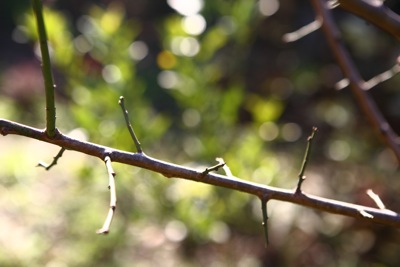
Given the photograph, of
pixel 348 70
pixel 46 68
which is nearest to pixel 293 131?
pixel 348 70

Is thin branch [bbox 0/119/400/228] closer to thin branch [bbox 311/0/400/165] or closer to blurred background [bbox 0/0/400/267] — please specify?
thin branch [bbox 311/0/400/165]

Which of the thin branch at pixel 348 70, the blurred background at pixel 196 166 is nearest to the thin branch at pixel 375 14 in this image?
the thin branch at pixel 348 70

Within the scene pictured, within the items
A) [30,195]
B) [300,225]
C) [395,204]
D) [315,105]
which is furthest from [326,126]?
[30,195]

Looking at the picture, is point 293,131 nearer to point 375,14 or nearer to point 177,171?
point 375,14

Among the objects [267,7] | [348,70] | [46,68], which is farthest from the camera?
[267,7]

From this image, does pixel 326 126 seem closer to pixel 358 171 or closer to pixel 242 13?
pixel 358 171

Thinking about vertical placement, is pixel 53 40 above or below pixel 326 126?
above
